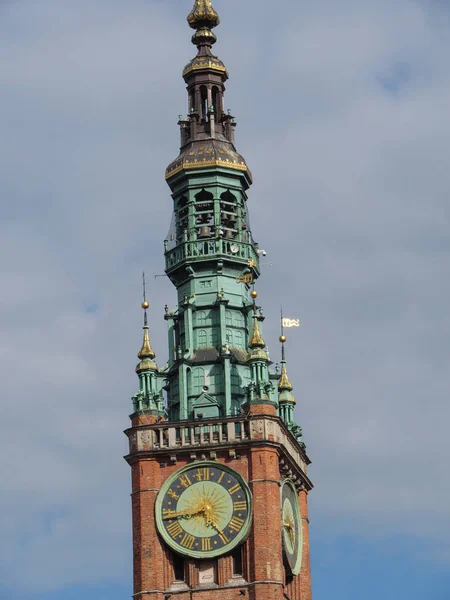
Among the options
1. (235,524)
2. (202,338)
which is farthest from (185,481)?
(202,338)

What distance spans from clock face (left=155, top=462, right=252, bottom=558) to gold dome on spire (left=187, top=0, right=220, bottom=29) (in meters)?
24.5

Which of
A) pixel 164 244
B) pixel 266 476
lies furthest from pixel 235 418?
pixel 164 244

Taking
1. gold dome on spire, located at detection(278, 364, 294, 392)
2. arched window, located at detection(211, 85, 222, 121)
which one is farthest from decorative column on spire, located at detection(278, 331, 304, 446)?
arched window, located at detection(211, 85, 222, 121)

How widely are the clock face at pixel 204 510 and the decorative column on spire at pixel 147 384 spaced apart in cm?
371

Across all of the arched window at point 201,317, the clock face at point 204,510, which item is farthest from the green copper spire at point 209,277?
the clock face at point 204,510

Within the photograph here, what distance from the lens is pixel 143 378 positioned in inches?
4405

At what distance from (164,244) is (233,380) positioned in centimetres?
857

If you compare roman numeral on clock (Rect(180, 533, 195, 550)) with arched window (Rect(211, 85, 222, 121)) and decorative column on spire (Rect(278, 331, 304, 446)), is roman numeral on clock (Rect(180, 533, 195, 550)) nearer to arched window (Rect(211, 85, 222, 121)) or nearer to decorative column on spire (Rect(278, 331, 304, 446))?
decorative column on spire (Rect(278, 331, 304, 446))

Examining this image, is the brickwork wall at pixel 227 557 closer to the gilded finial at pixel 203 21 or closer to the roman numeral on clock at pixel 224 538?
the roman numeral on clock at pixel 224 538

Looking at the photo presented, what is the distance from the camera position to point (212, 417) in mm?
110688

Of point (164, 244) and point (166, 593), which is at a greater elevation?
point (164, 244)

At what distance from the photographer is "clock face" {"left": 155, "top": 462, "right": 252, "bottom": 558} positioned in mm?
107500

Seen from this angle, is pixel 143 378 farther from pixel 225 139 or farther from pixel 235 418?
pixel 225 139

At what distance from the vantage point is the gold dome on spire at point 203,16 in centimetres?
12069
